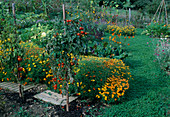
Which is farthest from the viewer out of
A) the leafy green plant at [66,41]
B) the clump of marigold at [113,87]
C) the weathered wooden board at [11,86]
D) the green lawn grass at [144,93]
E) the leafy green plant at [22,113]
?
the weathered wooden board at [11,86]

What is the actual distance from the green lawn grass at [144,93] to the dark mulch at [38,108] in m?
0.37

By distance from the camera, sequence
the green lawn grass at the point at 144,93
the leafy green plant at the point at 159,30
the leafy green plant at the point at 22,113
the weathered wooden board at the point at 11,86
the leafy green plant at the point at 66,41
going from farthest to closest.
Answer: the leafy green plant at the point at 159,30 → the weathered wooden board at the point at 11,86 → the green lawn grass at the point at 144,93 → the leafy green plant at the point at 22,113 → the leafy green plant at the point at 66,41

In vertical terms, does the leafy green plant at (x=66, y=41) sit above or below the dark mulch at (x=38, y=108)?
above

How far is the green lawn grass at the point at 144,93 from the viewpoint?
3141mm

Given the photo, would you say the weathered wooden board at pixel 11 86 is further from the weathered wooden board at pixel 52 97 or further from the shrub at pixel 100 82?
the shrub at pixel 100 82

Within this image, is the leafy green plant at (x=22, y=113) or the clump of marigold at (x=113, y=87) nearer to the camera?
the leafy green plant at (x=22, y=113)

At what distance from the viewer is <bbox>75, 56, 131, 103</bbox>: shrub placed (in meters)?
3.31

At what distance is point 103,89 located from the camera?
329 centimetres

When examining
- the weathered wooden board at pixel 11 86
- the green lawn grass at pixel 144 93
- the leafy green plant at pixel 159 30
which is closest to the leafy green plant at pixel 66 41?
the green lawn grass at pixel 144 93

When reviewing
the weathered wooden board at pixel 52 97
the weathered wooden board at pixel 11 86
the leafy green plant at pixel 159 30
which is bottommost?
the weathered wooden board at pixel 52 97

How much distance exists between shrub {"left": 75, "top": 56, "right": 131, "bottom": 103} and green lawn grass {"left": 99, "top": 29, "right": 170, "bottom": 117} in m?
0.26

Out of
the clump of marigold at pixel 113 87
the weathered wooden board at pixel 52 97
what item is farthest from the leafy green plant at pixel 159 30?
the weathered wooden board at pixel 52 97

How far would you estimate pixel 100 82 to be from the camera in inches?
136

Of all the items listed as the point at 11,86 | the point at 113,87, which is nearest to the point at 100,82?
the point at 113,87
